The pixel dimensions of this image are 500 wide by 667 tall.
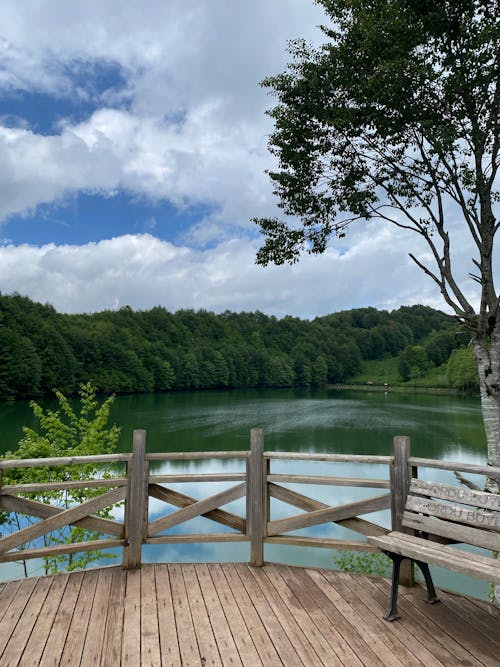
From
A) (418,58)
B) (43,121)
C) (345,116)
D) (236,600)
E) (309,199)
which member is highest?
(43,121)

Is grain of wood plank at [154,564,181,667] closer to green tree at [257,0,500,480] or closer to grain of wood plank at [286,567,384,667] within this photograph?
grain of wood plank at [286,567,384,667]

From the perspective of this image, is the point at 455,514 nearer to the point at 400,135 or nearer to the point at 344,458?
the point at 344,458

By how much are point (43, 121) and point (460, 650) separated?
36.0 m

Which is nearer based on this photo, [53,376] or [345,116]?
[345,116]

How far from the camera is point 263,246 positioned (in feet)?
22.3

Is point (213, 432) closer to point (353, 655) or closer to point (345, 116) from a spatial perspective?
point (345, 116)

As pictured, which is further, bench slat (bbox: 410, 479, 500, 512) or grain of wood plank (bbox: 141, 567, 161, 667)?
bench slat (bbox: 410, 479, 500, 512)

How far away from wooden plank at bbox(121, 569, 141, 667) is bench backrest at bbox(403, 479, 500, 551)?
1932 millimetres

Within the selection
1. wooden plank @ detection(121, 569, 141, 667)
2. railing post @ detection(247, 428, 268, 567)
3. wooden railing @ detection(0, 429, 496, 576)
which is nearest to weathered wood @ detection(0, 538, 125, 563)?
wooden railing @ detection(0, 429, 496, 576)

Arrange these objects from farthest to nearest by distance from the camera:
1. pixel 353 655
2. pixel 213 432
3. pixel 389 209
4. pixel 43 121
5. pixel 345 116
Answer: pixel 43 121 < pixel 213 432 < pixel 389 209 < pixel 345 116 < pixel 353 655

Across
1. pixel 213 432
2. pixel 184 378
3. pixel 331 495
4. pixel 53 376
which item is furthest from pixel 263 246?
pixel 184 378

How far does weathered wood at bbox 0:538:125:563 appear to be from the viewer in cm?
364

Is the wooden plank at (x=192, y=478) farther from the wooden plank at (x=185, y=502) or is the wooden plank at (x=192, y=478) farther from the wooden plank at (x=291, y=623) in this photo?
the wooden plank at (x=291, y=623)

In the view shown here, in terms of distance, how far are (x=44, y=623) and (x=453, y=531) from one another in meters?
2.67
